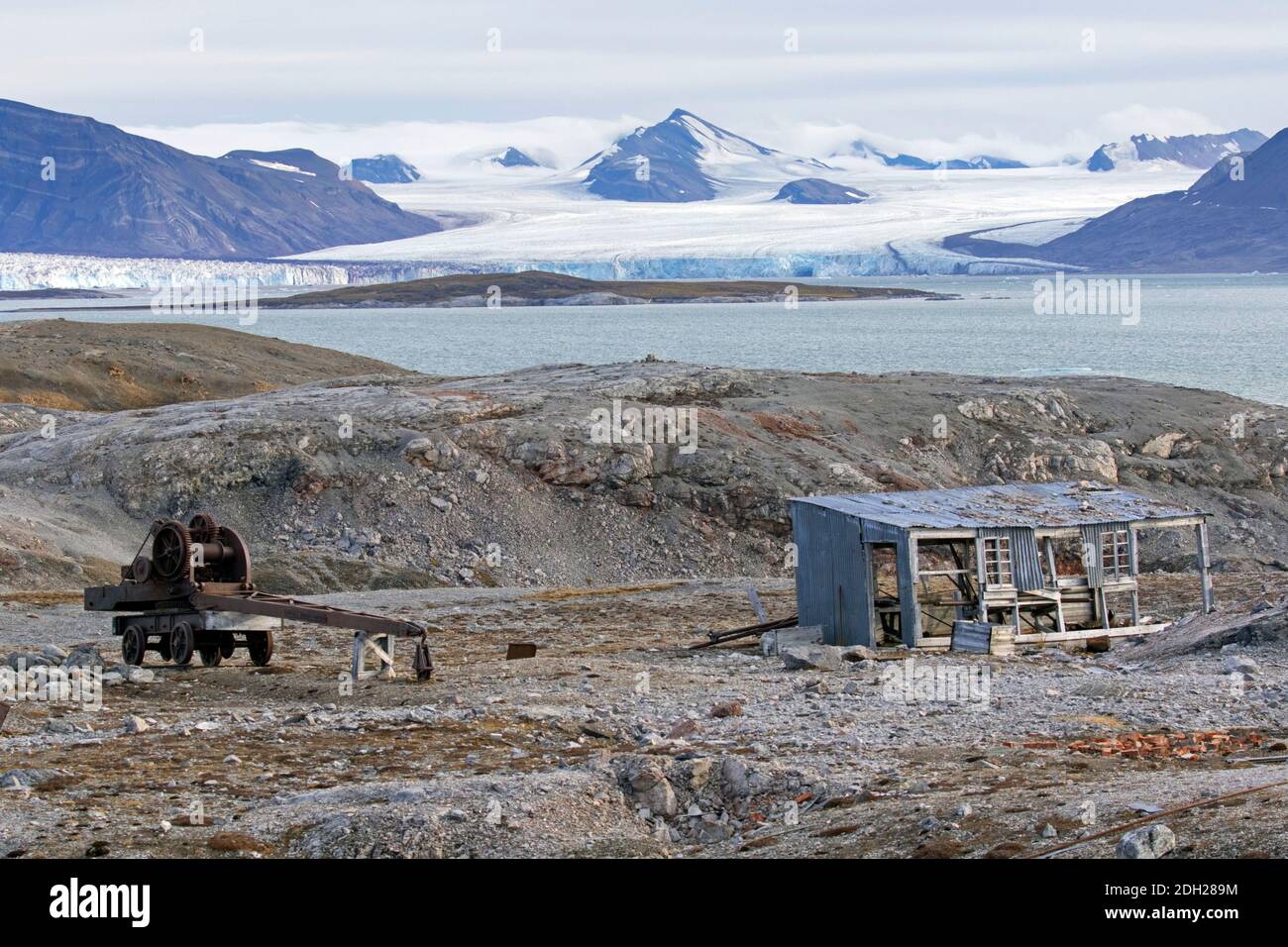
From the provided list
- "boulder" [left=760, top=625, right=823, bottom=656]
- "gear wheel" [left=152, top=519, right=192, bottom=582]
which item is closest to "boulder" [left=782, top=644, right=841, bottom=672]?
"boulder" [left=760, top=625, right=823, bottom=656]

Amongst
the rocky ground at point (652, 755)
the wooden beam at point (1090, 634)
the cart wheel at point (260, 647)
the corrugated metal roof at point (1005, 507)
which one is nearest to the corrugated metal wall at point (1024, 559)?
the corrugated metal roof at point (1005, 507)

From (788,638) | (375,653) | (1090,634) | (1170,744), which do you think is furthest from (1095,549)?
(375,653)

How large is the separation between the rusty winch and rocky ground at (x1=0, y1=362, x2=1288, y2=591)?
1508 cm

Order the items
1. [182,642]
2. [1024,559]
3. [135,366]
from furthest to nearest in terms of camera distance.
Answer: [135,366]
[1024,559]
[182,642]

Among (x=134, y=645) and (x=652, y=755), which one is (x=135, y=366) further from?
(x=652, y=755)

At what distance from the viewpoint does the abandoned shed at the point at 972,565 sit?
29.8 m

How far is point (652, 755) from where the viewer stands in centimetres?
1745

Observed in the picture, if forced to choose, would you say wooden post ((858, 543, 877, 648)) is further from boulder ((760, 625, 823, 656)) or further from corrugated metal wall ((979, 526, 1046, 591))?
corrugated metal wall ((979, 526, 1046, 591))

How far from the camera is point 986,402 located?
193 feet

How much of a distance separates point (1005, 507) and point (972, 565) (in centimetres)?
147

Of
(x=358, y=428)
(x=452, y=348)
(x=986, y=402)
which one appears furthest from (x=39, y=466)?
(x=452, y=348)

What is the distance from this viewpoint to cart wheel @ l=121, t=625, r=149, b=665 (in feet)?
82.7

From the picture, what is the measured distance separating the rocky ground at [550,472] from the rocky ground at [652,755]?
14.8m
